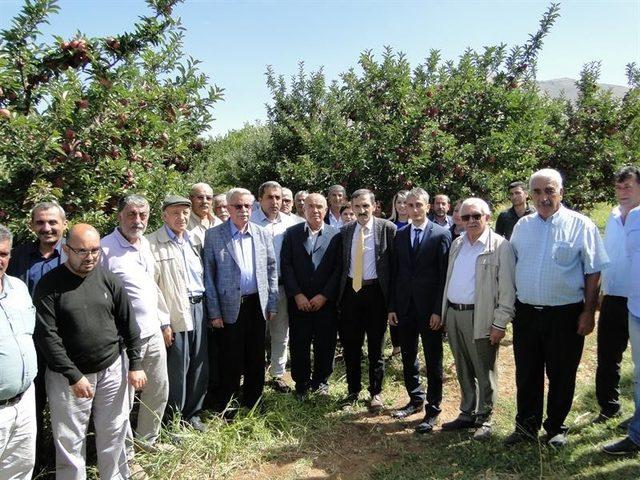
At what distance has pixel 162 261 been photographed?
4.18 metres

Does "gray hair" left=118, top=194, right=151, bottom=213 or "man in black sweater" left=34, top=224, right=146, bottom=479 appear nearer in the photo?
"man in black sweater" left=34, top=224, right=146, bottom=479

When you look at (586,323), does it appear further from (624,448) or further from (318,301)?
(318,301)

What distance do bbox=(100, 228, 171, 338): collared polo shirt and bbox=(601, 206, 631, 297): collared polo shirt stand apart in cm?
397

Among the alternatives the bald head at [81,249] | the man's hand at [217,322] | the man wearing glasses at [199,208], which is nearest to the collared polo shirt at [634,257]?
the man's hand at [217,322]


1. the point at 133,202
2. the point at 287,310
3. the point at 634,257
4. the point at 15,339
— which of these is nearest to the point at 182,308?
the point at 133,202

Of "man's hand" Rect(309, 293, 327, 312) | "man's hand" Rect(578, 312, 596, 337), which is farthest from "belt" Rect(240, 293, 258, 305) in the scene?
"man's hand" Rect(578, 312, 596, 337)

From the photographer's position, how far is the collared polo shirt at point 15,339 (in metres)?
2.93

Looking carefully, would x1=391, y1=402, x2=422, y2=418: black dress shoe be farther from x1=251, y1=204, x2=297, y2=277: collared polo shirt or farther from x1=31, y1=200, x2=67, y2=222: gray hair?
x1=31, y1=200, x2=67, y2=222: gray hair

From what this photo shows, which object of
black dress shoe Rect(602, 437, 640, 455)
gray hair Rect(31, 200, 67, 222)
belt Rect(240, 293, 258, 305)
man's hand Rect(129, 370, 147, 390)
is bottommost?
black dress shoe Rect(602, 437, 640, 455)

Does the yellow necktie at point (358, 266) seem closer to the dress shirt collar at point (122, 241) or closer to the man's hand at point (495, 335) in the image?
the man's hand at point (495, 335)

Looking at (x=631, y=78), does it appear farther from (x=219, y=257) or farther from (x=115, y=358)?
(x=115, y=358)

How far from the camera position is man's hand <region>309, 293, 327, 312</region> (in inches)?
202

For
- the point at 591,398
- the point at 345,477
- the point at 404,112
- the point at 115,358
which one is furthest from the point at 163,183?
the point at 591,398

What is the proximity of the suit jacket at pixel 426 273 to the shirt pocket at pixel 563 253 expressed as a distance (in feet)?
3.51
